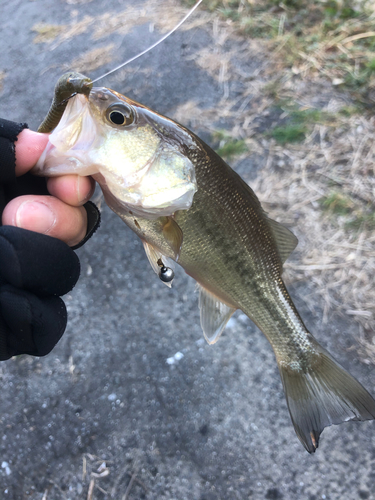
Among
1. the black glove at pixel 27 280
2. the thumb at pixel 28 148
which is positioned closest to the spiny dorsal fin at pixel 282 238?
the black glove at pixel 27 280

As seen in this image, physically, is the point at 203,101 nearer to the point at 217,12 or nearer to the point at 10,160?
the point at 217,12

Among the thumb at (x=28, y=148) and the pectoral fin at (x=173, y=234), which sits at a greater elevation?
the thumb at (x=28, y=148)

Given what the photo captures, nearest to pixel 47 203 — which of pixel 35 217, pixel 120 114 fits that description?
pixel 35 217

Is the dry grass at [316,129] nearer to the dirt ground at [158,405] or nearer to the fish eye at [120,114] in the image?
the dirt ground at [158,405]

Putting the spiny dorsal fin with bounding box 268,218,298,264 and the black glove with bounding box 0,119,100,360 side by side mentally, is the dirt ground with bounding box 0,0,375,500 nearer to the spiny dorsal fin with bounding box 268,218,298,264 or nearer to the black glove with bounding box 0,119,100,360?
the spiny dorsal fin with bounding box 268,218,298,264

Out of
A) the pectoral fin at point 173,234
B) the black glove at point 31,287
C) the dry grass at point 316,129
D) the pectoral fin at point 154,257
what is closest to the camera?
the black glove at point 31,287

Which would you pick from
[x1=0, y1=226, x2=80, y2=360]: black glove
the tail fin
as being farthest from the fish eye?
the tail fin

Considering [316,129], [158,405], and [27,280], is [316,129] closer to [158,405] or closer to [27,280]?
[158,405]
